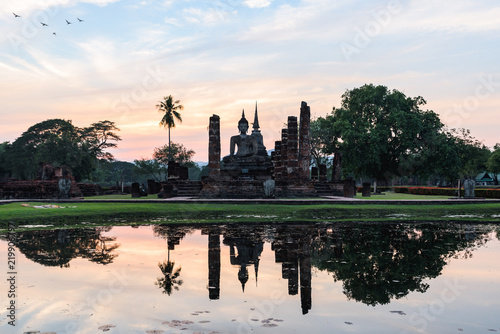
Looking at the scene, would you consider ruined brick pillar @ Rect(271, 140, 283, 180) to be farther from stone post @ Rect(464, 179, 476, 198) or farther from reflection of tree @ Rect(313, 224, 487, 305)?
reflection of tree @ Rect(313, 224, 487, 305)

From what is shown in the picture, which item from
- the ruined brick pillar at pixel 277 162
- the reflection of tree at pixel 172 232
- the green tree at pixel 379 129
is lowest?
the reflection of tree at pixel 172 232

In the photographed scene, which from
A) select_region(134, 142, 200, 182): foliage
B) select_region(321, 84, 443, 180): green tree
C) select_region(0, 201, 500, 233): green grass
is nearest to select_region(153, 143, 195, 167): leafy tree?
select_region(134, 142, 200, 182): foliage

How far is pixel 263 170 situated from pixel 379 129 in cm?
1803

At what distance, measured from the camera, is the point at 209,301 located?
6.46m

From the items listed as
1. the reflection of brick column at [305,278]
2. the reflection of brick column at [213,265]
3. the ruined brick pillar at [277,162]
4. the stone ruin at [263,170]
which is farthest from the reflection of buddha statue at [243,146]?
the reflection of brick column at [305,278]

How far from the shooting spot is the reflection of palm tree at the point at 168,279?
724 cm

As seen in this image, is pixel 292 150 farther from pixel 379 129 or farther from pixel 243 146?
pixel 379 129

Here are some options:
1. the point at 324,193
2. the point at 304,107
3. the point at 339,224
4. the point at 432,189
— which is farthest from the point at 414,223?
the point at 432,189

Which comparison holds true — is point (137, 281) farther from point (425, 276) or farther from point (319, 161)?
point (319, 161)

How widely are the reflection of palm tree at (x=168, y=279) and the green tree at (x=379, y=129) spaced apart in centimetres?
4121

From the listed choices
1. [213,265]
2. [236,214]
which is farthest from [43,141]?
Answer: [213,265]

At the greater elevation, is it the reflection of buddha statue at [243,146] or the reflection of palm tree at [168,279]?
the reflection of buddha statue at [243,146]

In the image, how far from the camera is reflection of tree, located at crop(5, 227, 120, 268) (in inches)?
383

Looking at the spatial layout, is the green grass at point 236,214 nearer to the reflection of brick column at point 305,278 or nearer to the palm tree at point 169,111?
the reflection of brick column at point 305,278
